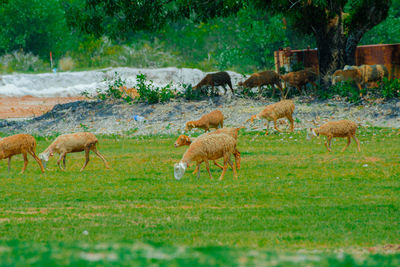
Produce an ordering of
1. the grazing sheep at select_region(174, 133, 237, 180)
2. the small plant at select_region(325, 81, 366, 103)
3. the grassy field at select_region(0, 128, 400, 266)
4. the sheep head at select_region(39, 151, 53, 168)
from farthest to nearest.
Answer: the small plant at select_region(325, 81, 366, 103) → the sheep head at select_region(39, 151, 53, 168) → the grazing sheep at select_region(174, 133, 237, 180) → the grassy field at select_region(0, 128, 400, 266)

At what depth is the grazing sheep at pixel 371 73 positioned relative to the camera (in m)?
28.2

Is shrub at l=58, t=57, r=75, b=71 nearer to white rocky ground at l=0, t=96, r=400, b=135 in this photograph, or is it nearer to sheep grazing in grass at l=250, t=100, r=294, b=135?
white rocky ground at l=0, t=96, r=400, b=135

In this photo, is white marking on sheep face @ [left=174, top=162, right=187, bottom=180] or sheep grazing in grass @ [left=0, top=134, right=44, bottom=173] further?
sheep grazing in grass @ [left=0, top=134, right=44, bottom=173]

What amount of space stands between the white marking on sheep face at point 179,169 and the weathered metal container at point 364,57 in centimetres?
1933

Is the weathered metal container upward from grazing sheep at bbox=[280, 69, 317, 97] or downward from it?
upward

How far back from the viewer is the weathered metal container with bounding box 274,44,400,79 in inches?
1235

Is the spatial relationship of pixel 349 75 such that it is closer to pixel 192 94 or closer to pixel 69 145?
pixel 192 94

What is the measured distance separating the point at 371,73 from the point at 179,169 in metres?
16.7

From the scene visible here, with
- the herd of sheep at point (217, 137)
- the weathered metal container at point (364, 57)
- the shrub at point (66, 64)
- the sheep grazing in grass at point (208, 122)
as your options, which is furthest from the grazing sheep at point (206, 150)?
the shrub at point (66, 64)

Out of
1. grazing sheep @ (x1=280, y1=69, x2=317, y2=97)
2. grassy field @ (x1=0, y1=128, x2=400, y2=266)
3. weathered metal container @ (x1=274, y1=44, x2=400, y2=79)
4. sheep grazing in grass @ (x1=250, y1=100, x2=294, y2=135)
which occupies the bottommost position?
grassy field @ (x1=0, y1=128, x2=400, y2=266)

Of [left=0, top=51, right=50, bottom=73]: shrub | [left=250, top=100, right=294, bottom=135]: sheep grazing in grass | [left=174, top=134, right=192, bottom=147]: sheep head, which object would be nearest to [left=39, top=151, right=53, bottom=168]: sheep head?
[left=174, top=134, right=192, bottom=147]: sheep head

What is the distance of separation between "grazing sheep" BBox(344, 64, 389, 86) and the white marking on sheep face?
52.1ft

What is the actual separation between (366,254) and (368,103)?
63.5ft

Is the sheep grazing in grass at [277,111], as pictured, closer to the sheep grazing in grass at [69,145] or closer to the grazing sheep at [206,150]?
the sheep grazing in grass at [69,145]
